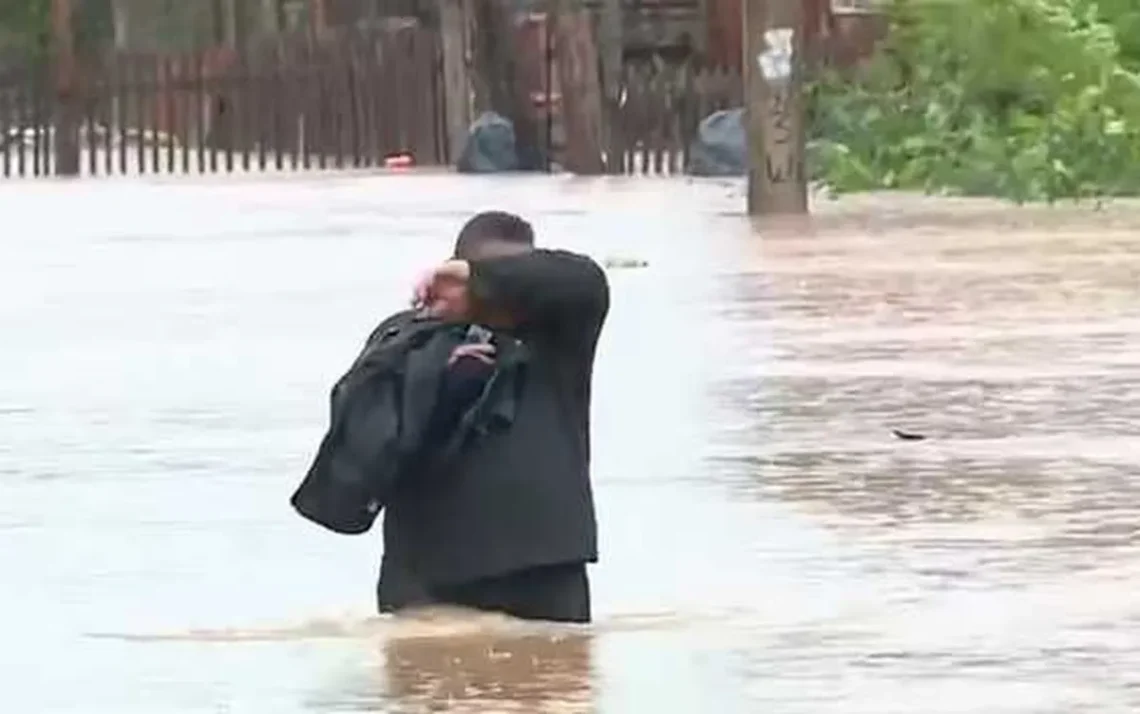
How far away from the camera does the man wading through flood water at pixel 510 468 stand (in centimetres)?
834

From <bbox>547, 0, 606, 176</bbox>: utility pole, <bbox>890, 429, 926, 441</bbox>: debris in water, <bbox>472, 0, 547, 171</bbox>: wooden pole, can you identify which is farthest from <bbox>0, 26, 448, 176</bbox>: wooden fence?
<bbox>890, 429, 926, 441</bbox>: debris in water

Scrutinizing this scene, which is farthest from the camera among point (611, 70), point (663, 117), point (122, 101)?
point (122, 101)

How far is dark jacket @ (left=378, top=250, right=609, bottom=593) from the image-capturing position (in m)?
8.34

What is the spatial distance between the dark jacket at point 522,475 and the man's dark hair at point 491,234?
3.2 inches

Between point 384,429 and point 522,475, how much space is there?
1.00 feet

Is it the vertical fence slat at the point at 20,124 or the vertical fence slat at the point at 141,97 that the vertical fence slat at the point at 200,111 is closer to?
the vertical fence slat at the point at 141,97

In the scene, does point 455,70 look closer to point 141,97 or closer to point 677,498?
point 141,97

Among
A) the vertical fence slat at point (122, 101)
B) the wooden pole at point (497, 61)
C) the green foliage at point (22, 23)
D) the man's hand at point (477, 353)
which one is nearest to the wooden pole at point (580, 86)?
the wooden pole at point (497, 61)

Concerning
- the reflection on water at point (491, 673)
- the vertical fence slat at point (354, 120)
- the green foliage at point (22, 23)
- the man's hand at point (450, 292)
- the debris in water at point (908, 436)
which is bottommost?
the vertical fence slat at point (354, 120)

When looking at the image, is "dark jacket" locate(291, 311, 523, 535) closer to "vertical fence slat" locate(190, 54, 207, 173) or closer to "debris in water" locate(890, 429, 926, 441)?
"debris in water" locate(890, 429, 926, 441)

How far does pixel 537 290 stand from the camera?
8.48 m

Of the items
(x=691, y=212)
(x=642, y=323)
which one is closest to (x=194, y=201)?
(x=691, y=212)

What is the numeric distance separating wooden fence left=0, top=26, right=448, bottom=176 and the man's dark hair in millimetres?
31968

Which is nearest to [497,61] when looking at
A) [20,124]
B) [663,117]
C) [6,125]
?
[663,117]
